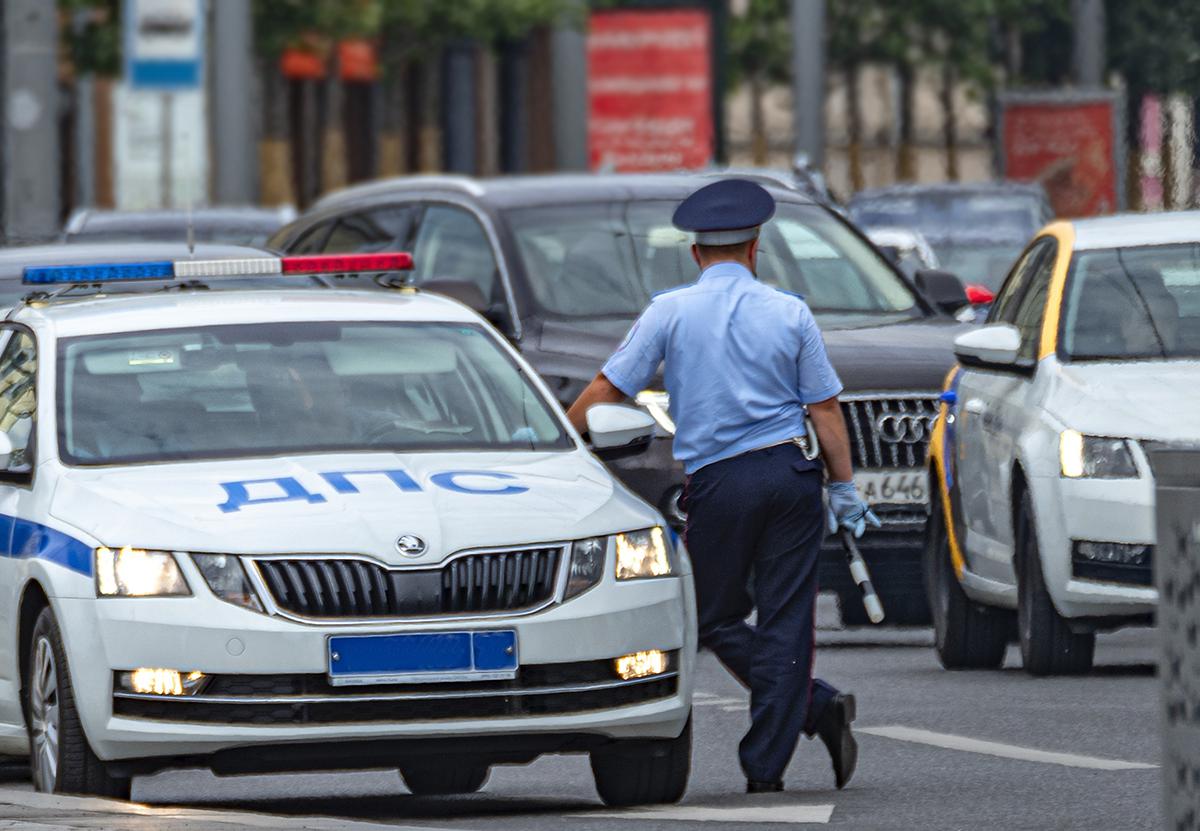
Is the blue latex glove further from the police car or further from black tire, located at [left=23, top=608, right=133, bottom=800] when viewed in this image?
black tire, located at [left=23, top=608, right=133, bottom=800]

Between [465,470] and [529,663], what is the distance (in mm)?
724

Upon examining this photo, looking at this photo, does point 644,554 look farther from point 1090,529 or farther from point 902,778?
point 1090,529

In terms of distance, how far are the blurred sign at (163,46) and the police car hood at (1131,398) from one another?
14.8m

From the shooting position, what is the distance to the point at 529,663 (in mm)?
8758

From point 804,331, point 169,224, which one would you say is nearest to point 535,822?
point 804,331

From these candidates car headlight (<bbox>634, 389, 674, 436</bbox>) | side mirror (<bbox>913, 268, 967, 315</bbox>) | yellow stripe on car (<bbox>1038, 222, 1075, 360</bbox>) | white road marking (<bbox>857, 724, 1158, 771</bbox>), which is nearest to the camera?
white road marking (<bbox>857, 724, 1158, 771</bbox>)

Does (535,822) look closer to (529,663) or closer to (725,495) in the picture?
(529,663)

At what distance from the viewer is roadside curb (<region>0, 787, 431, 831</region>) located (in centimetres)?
798

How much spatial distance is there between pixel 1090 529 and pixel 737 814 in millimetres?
3199

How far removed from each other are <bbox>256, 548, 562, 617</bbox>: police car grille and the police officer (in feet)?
2.78

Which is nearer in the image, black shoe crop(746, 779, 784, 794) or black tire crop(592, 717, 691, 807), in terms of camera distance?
black tire crop(592, 717, 691, 807)

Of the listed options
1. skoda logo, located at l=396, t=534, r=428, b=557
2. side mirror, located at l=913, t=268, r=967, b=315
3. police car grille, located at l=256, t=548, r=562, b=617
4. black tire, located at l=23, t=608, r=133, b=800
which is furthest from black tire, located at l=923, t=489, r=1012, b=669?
black tire, located at l=23, t=608, r=133, b=800

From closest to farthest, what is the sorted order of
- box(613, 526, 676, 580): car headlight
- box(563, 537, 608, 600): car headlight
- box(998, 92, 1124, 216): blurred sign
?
box(563, 537, 608, 600): car headlight, box(613, 526, 676, 580): car headlight, box(998, 92, 1124, 216): blurred sign

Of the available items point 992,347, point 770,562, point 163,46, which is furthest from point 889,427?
point 163,46
